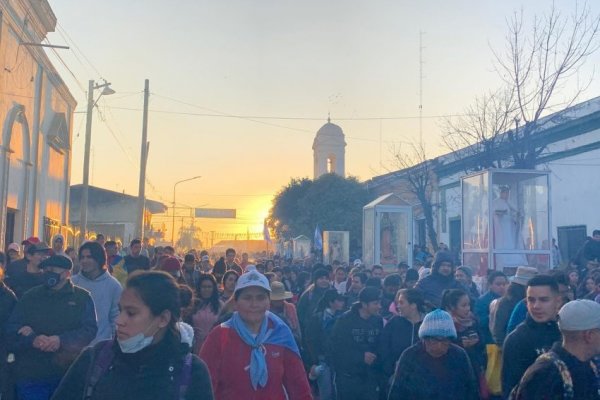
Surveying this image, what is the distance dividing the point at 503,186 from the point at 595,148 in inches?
444

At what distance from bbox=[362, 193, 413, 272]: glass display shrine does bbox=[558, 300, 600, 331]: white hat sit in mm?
18169

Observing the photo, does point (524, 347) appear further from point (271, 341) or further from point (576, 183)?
point (576, 183)

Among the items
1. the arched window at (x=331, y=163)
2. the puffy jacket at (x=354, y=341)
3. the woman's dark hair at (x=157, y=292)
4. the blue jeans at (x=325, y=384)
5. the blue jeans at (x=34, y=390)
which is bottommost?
the blue jeans at (x=325, y=384)

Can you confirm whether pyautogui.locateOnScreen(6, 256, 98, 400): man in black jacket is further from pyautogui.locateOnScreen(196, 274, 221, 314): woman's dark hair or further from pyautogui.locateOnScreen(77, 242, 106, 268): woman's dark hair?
pyautogui.locateOnScreen(196, 274, 221, 314): woman's dark hair

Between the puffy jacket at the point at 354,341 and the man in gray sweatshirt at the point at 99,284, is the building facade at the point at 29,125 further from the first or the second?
the puffy jacket at the point at 354,341

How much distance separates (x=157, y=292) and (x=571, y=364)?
88.6 inches

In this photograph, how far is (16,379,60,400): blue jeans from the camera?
237 inches

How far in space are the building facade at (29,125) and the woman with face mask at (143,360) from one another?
17.4 metres

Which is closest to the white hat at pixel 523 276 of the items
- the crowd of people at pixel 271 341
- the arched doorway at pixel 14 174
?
the crowd of people at pixel 271 341

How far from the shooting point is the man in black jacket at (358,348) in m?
7.56

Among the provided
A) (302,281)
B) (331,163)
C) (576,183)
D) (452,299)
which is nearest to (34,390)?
(452,299)

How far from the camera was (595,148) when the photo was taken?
82.3 feet

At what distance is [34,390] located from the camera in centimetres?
601

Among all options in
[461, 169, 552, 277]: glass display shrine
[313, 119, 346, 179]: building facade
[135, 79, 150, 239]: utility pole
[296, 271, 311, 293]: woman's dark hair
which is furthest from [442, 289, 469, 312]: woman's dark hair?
[313, 119, 346, 179]: building facade
